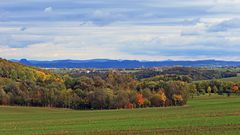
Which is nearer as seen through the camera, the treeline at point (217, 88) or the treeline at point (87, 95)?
the treeline at point (87, 95)

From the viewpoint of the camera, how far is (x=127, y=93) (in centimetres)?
12181

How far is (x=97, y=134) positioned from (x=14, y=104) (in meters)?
85.3

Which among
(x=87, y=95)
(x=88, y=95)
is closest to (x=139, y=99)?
(x=88, y=95)

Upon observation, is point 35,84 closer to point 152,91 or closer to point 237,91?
point 152,91

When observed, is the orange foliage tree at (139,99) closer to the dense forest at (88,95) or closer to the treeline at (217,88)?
the dense forest at (88,95)

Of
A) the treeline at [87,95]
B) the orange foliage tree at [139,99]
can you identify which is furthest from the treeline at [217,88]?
the orange foliage tree at [139,99]

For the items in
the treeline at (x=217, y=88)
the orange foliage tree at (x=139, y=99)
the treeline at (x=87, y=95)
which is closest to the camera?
the treeline at (x=87, y=95)

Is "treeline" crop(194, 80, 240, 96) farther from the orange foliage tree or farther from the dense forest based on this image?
the orange foliage tree

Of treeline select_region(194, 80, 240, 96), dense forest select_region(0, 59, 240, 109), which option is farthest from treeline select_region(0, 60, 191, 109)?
treeline select_region(194, 80, 240, 96)

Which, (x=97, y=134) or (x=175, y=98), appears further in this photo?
(x=175, y=98)

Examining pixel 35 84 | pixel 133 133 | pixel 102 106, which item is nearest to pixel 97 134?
pixel 133 133

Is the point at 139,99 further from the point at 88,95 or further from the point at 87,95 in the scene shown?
the point at 87,95

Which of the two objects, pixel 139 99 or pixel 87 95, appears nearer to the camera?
pixel 139 99

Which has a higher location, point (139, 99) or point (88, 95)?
point (88, 95)
